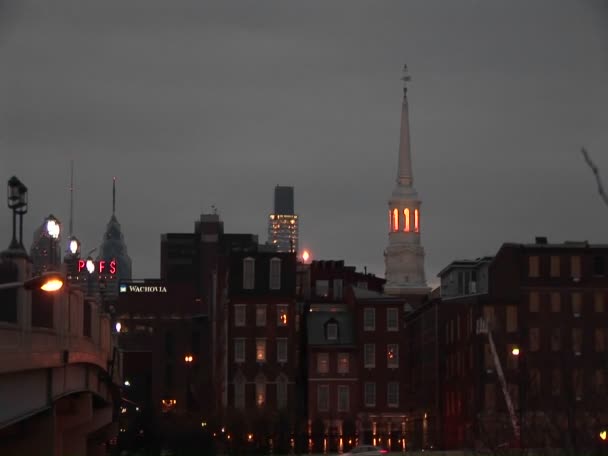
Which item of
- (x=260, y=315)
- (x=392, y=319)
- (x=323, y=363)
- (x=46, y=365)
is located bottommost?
(x=46, y=365)

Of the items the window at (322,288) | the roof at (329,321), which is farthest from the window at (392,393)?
the window at (322,288)

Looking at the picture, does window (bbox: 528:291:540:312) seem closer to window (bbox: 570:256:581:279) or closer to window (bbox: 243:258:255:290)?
window (bbox: 570:256:581:279)

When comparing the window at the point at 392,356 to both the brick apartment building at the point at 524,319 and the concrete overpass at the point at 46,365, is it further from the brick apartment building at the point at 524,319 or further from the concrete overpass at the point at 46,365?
the concrete overpass at the point at 46,365

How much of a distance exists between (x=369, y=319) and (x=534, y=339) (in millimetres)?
16743

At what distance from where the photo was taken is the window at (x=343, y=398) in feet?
490

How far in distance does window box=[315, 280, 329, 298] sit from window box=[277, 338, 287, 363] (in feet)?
67.5

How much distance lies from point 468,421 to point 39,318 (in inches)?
3747

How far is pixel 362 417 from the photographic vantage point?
14888cm

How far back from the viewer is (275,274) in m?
154

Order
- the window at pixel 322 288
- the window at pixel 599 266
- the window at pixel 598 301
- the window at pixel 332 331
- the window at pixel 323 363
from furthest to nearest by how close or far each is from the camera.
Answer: the window at pixel 322 288 → the window at pixel 332 331 → the window at pixel 323 363 → the window at pixel 599 266 → the window at pixel 598 301

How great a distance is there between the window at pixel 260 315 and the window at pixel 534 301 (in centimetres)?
2350

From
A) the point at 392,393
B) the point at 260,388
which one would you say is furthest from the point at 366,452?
the point at 260,388

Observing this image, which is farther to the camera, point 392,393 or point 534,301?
point 392,393

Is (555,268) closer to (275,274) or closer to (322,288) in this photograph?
(275,274)
